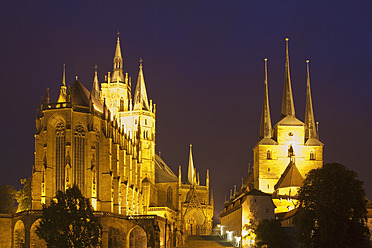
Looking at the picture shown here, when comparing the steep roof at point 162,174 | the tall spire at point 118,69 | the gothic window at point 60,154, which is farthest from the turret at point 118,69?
the gothic window at point 60,154

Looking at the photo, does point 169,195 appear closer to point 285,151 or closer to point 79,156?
point 285,151

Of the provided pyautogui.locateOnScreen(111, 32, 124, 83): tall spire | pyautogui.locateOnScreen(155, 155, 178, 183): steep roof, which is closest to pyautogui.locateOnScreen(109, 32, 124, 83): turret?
pyautogui.locateOnScreen(111, 32, 124, 83): tall spire

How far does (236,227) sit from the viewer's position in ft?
296

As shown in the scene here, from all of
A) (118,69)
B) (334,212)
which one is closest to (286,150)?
(118,69)

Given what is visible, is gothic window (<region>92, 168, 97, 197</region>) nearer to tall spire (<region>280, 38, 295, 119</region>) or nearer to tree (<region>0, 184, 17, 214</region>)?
tree (<region>0, 184, 17, 214</region>)

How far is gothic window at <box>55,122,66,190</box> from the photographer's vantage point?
8031 cm

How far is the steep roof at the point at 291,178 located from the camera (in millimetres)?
104812

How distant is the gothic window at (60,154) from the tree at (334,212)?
30488 millimetres

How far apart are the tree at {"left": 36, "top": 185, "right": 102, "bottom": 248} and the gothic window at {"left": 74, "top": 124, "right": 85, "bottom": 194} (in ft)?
61.9

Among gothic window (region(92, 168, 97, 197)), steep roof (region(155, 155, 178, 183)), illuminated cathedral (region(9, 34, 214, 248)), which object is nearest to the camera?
illuminated cathedral (region(9, 34, 214, 248))

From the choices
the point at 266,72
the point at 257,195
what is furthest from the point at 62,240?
the point at 266,72

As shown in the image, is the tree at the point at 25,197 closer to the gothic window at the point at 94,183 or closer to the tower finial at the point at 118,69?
the gothic window at the point at 94,183

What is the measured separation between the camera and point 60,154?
8106cm

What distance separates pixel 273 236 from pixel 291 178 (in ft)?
109
